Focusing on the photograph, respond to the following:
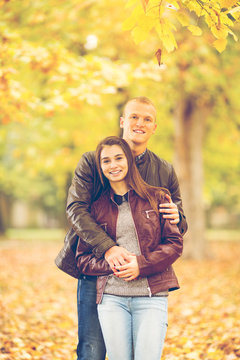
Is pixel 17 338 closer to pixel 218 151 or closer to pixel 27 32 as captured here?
pixel 27 32

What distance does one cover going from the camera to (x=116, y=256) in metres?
2.95

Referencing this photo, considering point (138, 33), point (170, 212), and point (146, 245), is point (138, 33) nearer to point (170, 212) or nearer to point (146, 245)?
point (170, 212)

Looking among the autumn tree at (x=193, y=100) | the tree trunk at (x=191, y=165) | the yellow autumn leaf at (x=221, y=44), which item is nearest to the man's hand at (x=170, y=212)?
the yellow autumn leaf at (x=221, y=44)

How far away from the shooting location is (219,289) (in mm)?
10172

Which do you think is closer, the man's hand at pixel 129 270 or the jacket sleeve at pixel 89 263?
the man's hand at pixel 129 270

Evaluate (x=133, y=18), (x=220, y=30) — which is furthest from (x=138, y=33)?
(x=220, y=30)

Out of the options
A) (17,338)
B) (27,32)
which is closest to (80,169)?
(17,338)

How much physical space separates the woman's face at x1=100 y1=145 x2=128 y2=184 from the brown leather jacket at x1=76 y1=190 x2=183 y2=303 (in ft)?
0.44

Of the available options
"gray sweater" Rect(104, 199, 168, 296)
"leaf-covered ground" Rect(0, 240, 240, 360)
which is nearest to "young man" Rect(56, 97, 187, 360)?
"gray sweater" Rect(104, 199, 168, 296)

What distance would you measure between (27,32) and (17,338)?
5.32 m

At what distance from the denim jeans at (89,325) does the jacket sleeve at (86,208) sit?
0.42m

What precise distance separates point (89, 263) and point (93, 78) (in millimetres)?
4557

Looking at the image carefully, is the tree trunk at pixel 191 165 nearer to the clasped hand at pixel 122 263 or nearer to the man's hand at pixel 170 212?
the man's hand at pixel 170 212

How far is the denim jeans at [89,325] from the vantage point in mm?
3320
